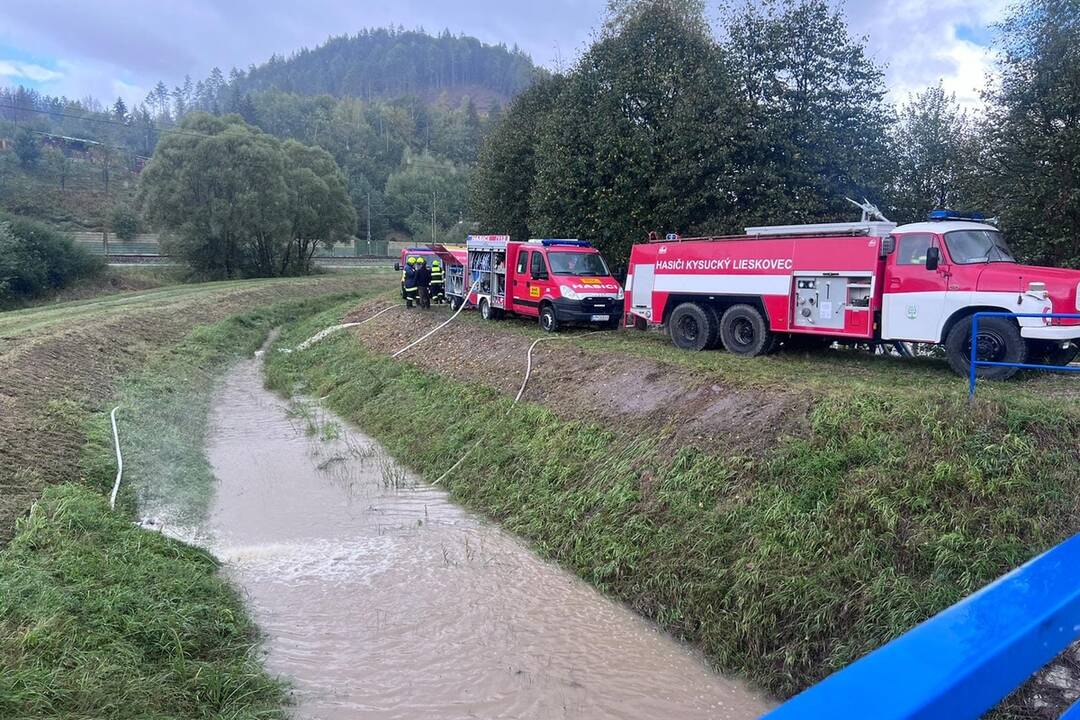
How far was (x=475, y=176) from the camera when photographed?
105 ft

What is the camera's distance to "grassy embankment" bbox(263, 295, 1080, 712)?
662cm

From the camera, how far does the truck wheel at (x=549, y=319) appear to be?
18.5 m

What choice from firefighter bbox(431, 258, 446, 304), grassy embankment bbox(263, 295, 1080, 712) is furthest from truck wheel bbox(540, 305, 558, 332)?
firefighter bbox(431, 258, 446, 304)

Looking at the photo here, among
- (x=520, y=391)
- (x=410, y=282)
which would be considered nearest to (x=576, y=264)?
(x=520, y=391)

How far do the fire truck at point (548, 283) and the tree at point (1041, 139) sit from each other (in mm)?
8623

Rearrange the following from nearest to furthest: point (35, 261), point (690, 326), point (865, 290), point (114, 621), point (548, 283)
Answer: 1. point (114, 621)
2. point (865, 290)
3. point (690, 326)
4. point (548, 283)
5. point (35, 261)

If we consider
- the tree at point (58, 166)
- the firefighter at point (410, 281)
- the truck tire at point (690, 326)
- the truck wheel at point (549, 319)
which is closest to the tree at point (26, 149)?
the tree at point (58, 166)

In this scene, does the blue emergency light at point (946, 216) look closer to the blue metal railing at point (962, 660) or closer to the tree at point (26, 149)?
the blue metal railing at point (962, 660)

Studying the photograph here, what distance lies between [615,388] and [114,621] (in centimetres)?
782

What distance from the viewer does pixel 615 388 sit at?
12.2 metres

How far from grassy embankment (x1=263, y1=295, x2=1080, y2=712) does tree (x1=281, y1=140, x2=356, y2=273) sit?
1707 inches

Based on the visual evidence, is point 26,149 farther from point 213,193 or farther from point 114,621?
point 114,621

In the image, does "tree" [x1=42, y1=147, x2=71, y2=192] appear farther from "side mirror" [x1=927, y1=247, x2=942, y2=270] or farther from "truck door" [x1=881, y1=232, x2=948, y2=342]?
"side mirror" [x1=927, y1=247, x2=942, y2=270]

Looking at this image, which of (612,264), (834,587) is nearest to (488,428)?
(834,587)
